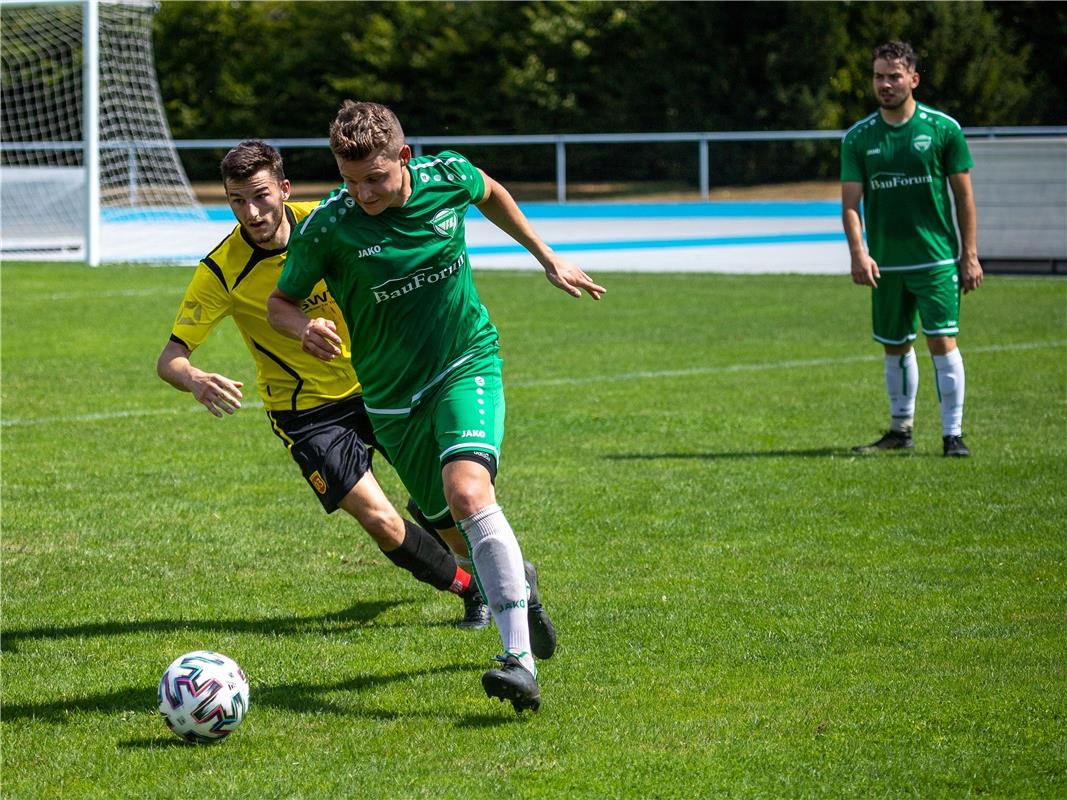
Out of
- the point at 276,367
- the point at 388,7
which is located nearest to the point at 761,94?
the point at 388,7

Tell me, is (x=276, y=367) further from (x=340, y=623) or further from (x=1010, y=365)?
(x=1010, y=365)

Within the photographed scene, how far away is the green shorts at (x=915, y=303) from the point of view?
8992 mm

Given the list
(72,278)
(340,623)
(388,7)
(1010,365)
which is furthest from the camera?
(388,7)

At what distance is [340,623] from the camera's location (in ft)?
19.0

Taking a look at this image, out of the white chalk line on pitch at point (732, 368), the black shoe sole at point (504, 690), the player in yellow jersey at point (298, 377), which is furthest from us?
the white chalk line on pitch at point (732, 368)

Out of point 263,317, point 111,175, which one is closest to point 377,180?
point 263,317

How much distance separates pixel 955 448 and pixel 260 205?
486 centimetres

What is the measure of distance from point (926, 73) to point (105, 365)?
30417 millimetres

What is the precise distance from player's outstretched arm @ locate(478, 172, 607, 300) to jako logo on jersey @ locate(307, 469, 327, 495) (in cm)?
120

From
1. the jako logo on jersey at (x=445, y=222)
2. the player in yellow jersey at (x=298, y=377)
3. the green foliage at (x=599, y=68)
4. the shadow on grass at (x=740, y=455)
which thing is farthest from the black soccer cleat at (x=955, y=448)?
the green foliage at (x=599, y=68)

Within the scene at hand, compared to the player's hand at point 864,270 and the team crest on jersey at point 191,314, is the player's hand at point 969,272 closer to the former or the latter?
the player's hand at point 864,270

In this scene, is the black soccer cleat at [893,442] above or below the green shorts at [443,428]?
below

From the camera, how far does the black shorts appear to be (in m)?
5.65

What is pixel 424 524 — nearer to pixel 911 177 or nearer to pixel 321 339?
pixel 321 339
